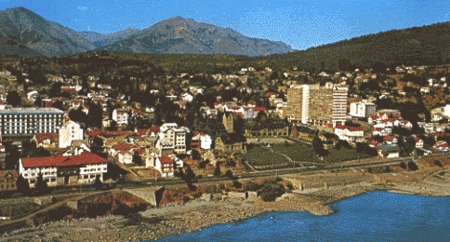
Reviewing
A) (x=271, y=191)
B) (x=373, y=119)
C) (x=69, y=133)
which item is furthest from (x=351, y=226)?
(x=373, y=119)

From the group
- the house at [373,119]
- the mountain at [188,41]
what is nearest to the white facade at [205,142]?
the house at [373,119]

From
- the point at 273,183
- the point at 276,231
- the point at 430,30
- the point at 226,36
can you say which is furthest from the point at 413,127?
the point at 226,36

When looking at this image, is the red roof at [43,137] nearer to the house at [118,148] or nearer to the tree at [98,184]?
the house at [118,148]

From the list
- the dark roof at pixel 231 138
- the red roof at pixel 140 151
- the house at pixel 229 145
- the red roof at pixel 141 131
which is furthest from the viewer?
the red roof at pixel 141 131

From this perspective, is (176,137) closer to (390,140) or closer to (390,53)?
(390,140)

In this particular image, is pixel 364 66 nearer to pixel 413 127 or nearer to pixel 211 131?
pixel 413 127

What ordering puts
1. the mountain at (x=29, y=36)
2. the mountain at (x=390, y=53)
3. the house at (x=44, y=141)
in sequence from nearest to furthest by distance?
the house at (x=44, y=141)
the mountain at (x=390, y=53)
the mountain at (x=29, y=36)

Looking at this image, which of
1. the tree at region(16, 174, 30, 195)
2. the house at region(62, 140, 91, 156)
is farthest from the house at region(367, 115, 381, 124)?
the tree at region(16, 174, 30, 195)
